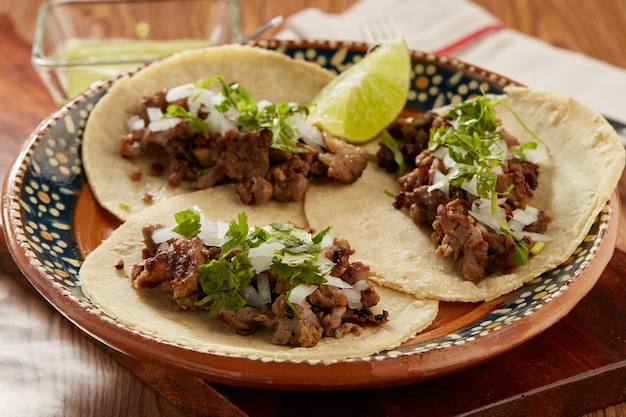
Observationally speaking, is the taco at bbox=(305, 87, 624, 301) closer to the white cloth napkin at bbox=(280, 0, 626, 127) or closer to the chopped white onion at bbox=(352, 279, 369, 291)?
the chopped white onion at bbox=(352, 279, 369, 291)

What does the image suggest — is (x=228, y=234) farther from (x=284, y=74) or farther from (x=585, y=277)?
(x=284, y=74)

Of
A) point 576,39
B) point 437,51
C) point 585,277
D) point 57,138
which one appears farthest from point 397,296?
point 576,39

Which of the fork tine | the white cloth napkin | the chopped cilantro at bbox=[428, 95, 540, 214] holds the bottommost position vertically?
the white cloth napkin

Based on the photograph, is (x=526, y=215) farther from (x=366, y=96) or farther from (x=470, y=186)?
(x=366, y=96)

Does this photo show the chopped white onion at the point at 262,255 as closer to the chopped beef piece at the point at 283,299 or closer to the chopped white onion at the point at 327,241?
the chopped beef piece at the point at 283,299

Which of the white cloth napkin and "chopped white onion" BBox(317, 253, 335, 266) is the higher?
"chopped white onion" BBox(317, 253, 335, 266)

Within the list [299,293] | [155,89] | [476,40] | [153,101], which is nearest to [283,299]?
[299,293]

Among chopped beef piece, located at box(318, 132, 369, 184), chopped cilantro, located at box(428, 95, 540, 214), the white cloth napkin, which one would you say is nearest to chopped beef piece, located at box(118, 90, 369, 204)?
chopped beef piece, located at box(318, 132, 369, 184)
